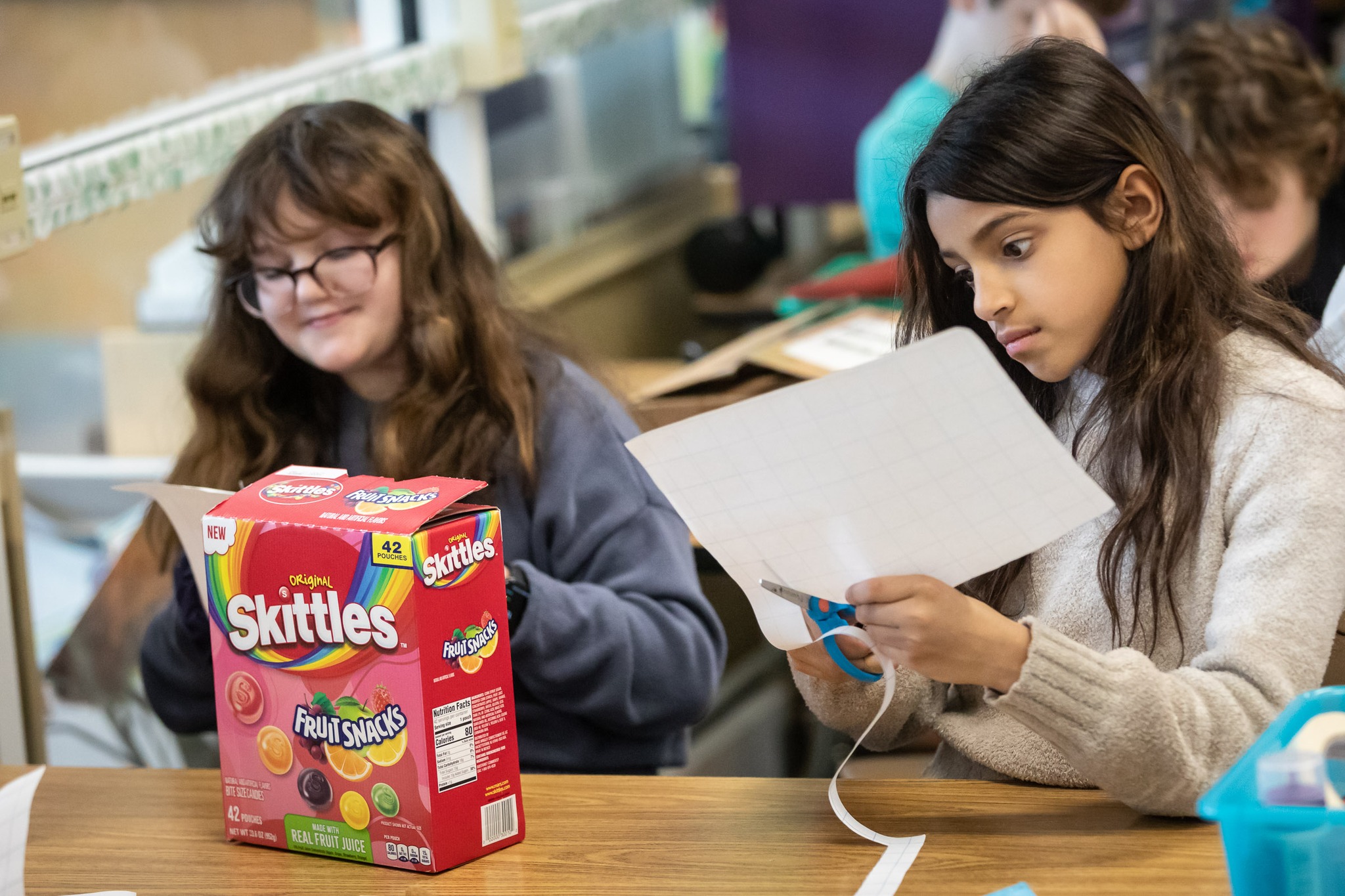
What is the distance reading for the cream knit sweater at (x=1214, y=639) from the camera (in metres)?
0.87

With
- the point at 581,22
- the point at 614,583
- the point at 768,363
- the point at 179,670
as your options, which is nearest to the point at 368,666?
the point at 614,583

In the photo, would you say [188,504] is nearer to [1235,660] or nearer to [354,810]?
[354,810]

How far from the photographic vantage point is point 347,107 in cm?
144

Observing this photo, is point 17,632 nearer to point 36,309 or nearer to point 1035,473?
point 36,309

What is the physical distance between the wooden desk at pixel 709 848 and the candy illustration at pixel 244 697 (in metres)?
0.09

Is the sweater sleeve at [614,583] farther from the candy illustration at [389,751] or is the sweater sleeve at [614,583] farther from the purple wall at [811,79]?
the purple wall at [811,79]

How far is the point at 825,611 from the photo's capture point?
930 mm

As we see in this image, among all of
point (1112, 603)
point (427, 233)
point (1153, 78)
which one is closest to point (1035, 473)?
point (1112, 603)

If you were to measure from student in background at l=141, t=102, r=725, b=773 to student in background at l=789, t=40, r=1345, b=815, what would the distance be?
1.07ft

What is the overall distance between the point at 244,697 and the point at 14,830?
0.15m

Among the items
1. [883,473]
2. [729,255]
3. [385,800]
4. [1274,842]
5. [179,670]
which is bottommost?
[729,255]

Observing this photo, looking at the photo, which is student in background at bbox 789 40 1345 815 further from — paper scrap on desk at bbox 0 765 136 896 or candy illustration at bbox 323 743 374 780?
paper scrap on desk at bbox 0 765 136 896

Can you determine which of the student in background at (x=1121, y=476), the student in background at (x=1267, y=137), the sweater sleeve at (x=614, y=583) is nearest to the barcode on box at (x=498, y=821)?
the student in background at (x=1121, y=476)

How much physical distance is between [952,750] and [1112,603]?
200mm
